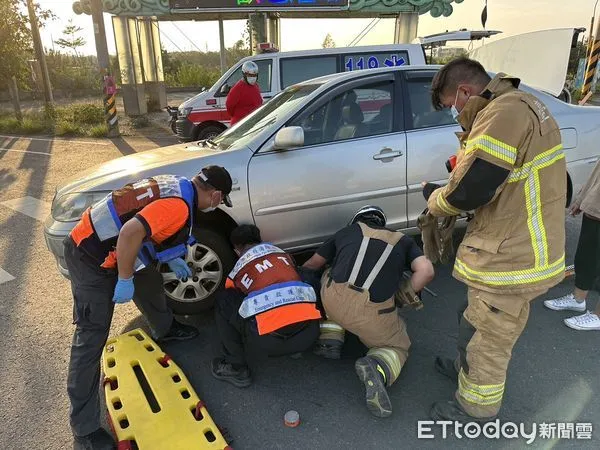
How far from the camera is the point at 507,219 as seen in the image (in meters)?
1.87

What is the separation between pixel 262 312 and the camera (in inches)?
93.5

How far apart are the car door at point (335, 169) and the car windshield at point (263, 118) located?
0.23 m

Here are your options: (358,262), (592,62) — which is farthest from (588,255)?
(592,62)

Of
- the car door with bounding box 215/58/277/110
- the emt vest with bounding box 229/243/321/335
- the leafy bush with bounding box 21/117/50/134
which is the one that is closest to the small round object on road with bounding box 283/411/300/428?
the emt vest with bounding box 229/243/321/335

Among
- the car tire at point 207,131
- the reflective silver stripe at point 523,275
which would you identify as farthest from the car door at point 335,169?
the car tire at point 207,131

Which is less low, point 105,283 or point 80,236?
point 80,236

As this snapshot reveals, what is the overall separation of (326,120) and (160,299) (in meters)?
1.80

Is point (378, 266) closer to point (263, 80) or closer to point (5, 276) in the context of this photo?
point (5, 276)

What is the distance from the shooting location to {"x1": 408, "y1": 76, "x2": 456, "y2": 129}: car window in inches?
139

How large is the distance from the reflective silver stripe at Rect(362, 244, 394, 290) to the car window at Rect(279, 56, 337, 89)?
20.3ft

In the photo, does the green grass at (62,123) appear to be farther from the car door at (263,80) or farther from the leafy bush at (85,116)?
the car door at (263,80)

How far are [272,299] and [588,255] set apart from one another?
2202 millimetres

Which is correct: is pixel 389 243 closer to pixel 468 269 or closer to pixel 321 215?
pixel 468 269

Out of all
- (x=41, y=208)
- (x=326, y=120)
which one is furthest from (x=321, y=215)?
(x=41, y=208)
